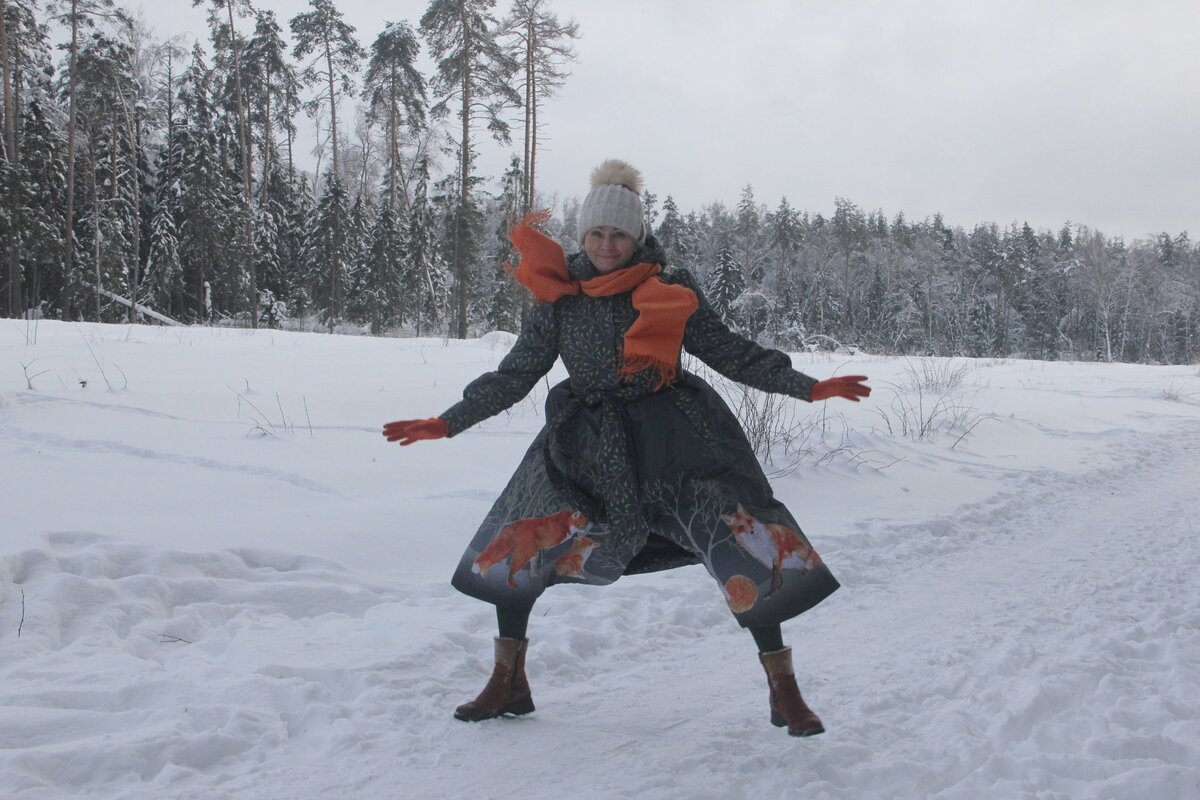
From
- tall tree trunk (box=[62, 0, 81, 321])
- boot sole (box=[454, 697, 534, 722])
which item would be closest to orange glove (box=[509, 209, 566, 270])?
boot sole (box=[454, 697, 534, 722])

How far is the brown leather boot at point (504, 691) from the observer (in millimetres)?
2328

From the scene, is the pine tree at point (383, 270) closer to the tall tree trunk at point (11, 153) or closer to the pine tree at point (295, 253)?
the pine tree at point (295, 253)

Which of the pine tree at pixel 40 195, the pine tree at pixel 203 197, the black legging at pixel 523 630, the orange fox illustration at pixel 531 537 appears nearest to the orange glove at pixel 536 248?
the orange fox illustration at pixel 531 537

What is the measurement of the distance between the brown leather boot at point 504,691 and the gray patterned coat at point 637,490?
176mm

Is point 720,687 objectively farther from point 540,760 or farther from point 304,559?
point 304,559

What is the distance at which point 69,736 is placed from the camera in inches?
79.3

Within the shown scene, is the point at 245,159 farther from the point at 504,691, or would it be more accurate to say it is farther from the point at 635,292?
the point at 504,691

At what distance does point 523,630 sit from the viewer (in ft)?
7.92

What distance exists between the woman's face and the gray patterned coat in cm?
12

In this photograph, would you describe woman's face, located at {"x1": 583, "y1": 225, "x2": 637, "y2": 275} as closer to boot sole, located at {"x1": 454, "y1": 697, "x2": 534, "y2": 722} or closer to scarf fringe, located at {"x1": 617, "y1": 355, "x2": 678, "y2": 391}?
scarf fringe, located at {"x1": 617, "y1": 355, "x2": 678, "y2": 391}

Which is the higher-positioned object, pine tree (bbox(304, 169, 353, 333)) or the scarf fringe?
pine tree (bbox(304, 169, 353, 333))

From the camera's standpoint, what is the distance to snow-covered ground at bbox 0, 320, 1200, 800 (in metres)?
2.02

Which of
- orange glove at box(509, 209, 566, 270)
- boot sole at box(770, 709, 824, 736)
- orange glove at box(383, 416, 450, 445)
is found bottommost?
boot sole at box(770, 709, 824, 736)

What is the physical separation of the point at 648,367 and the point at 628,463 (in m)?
0.29
